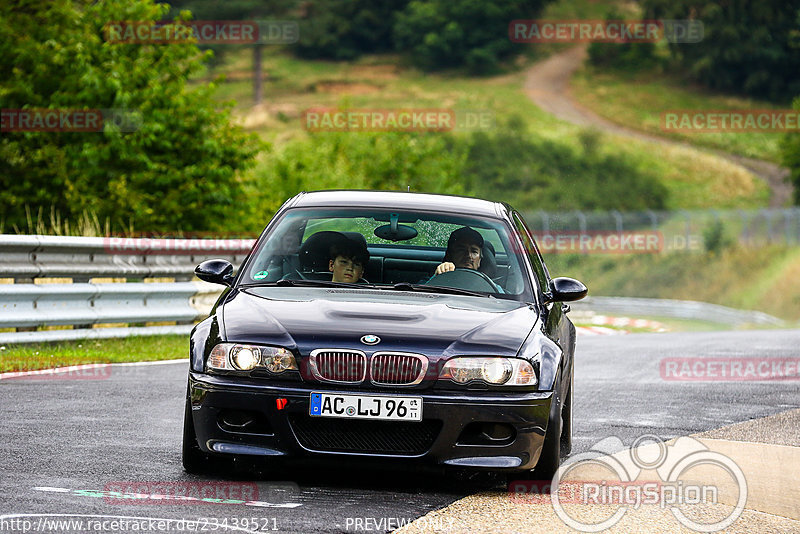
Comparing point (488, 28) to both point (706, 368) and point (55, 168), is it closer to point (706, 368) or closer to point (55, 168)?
point (55, 168)

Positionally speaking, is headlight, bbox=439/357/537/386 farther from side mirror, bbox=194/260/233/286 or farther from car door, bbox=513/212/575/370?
side mirror, bbox=194/260/233/286

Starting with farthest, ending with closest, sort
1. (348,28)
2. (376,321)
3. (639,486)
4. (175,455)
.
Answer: (348,28)
(175,455)
(639,486)
(376,321)

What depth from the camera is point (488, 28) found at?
128750mm

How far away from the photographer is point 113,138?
111ft

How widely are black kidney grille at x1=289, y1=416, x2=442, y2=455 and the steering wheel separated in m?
1.33

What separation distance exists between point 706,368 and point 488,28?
117 meters

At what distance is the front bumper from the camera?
6227 millimetres

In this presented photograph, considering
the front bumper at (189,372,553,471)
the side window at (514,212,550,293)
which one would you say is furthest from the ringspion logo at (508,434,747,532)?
the side window at (514,212,550,293)

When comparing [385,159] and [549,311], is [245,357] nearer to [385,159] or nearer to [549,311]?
[549,311]

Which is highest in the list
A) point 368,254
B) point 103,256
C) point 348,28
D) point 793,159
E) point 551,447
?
point 368,254

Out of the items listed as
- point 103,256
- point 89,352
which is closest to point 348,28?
point 103,256

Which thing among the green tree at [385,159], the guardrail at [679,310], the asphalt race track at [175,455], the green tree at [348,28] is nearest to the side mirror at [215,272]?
the asphalt race track at [175,455]

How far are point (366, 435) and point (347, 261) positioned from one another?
4.95ft

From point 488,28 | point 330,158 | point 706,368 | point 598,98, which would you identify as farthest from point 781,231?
point 488,28
